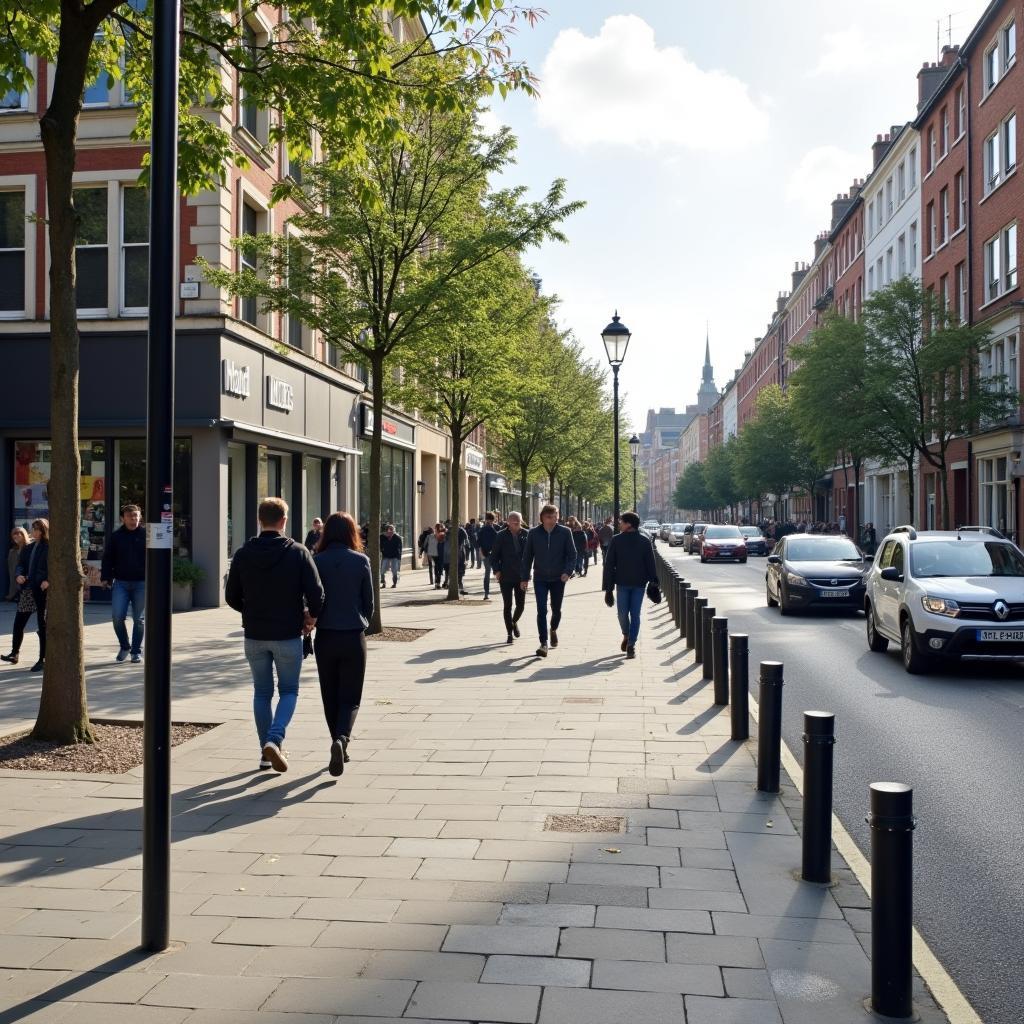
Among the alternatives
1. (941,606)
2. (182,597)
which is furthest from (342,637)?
(182,597)

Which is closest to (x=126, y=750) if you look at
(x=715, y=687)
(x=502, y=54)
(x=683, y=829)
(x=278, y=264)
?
(x=683, y=829)

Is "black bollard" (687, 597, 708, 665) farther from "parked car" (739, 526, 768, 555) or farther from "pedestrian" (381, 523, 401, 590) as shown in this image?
"parked car" (739, 526, 768, 555)

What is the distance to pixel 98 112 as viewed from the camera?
19375 millimetres

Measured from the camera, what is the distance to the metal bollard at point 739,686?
7.92 metres

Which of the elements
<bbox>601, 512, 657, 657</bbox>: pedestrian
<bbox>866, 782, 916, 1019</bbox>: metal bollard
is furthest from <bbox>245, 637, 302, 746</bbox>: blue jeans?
<bbox>601, 512, 657, 657</bbox>: pedestrian

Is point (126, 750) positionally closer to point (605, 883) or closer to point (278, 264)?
point (605, 883)

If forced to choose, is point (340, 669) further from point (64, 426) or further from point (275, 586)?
point (64, 426)

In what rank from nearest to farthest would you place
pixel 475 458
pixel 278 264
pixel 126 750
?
pixel 126 750 → pixel 278 264 → pixel 475 458

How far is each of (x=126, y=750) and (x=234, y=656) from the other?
5754mm

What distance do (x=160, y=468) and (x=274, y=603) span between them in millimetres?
3091

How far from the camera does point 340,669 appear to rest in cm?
719

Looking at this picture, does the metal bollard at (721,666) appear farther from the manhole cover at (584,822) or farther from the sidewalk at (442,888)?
the manhole cover at (584,822)

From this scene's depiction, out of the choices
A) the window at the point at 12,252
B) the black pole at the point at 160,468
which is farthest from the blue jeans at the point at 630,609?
the window at the point at 12,252

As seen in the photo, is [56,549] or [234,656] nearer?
[56,549]
